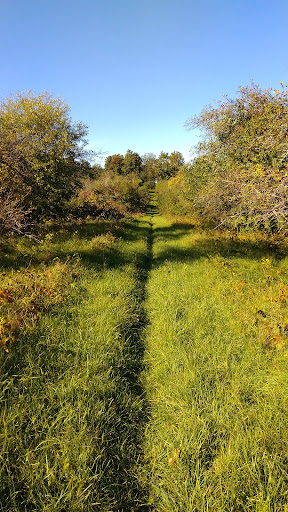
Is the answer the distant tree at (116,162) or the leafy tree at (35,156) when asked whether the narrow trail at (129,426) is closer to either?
the leafy tree at (35,156)

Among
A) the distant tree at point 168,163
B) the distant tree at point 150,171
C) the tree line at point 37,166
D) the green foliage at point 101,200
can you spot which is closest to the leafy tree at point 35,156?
the tree line at point 37,166

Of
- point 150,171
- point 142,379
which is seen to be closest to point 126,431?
point 142,379

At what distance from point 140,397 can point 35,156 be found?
10067mm

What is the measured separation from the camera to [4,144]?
24.0 feet

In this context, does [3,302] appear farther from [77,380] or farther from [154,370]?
[154,370]

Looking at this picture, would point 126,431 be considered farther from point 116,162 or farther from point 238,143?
point 116,162

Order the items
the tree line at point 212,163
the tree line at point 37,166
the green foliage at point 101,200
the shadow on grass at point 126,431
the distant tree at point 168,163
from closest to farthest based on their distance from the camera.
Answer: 1. the shadow on grass at point 126,431
2. the tree line at point 212,163
3. the tree line at point 37,166
4. the green foliage at point 101,200
5. the distant tree at point 168,163

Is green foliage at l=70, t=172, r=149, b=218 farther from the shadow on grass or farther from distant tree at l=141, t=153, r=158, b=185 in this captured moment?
distant tree at l=141, t=153, r=158, b=185

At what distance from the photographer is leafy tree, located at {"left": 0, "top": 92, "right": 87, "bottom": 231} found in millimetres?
7770

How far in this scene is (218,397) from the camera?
2.88 m

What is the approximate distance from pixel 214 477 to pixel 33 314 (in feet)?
11.4

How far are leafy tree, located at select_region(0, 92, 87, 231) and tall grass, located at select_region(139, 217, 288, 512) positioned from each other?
18.5ft

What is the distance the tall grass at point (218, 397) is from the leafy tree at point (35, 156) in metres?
5.65

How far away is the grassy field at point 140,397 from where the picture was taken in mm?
1959
